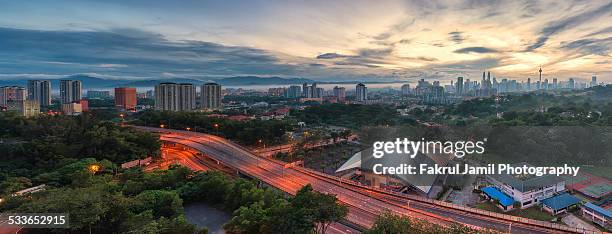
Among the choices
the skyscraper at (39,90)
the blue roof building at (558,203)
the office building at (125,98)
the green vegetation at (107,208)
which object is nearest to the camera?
the green vegetation at (107,208)

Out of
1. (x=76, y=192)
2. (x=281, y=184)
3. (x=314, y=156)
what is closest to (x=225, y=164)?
(x=281, y=184)

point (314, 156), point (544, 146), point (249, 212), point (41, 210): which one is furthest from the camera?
point (314, 156)

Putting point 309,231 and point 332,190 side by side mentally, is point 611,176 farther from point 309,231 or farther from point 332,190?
point 309,231

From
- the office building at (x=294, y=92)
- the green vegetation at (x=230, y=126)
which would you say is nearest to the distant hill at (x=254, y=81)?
the office building at (x=294, y=92)

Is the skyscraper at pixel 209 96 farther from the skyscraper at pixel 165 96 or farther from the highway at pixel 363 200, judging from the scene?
the highway at pixel 363 200

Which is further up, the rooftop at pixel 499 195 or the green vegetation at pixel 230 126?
the green vegetation at pixel 230 126

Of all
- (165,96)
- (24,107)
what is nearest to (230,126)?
(165,96)

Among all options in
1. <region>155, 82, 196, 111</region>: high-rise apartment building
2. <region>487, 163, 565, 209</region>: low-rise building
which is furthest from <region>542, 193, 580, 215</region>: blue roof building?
<region>155, 82, 196, 111</region>: high-rise apartment building
